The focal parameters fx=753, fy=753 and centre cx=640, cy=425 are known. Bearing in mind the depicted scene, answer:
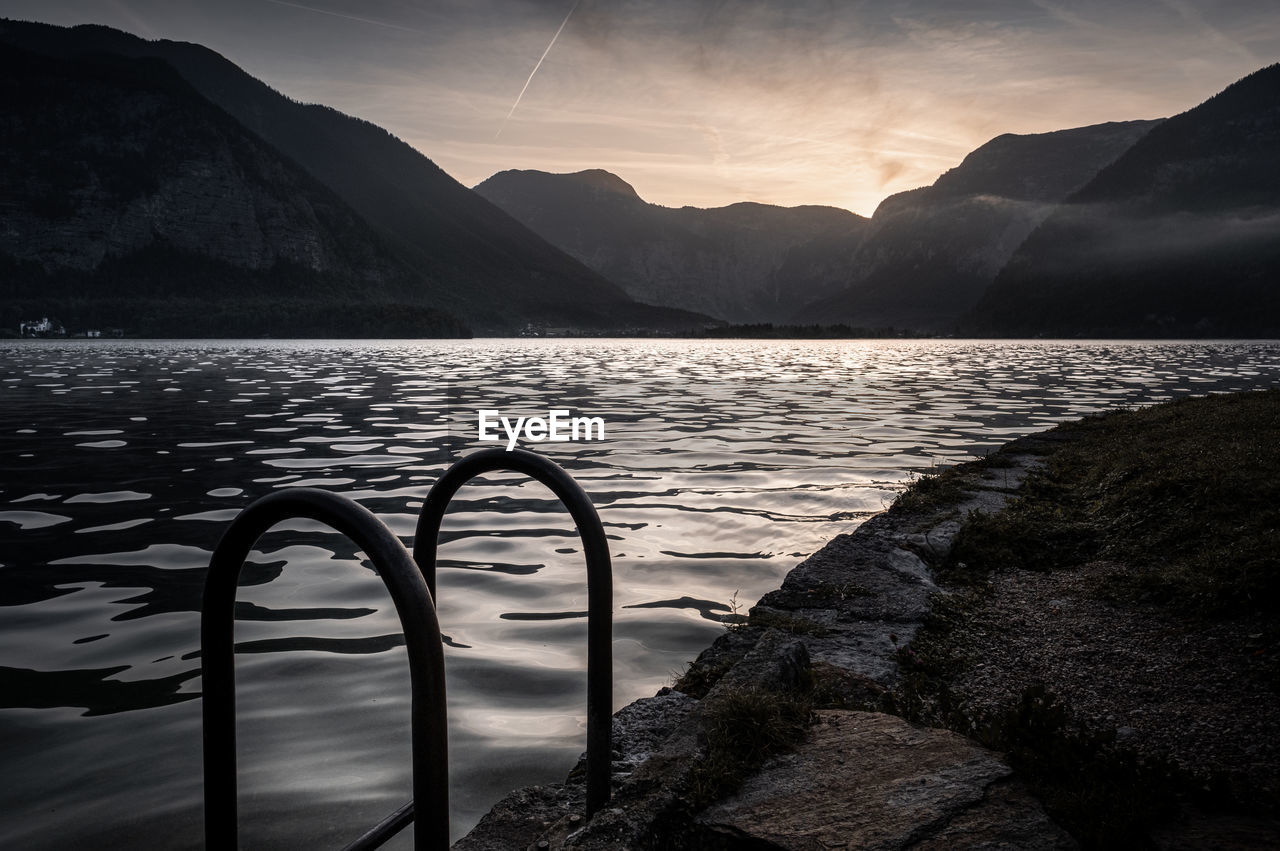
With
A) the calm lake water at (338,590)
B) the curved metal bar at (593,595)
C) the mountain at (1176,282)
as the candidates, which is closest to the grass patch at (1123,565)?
the curved metal bar at (593,595)

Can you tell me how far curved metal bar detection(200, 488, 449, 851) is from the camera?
183cm

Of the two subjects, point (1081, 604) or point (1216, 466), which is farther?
point (1216, 466)

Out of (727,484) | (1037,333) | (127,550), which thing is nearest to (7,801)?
(127,550)

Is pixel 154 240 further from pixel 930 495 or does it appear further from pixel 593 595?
pixel 593 595

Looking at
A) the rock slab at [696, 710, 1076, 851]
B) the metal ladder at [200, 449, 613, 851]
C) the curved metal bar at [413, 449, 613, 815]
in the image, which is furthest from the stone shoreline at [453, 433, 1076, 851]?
the metal ladder at [200, 449, 613, 851]

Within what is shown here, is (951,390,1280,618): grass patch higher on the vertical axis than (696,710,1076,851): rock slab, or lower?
higher

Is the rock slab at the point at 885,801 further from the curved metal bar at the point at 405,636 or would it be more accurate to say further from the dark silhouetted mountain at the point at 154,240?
the dark silhouetted mountain at the point at 154,240

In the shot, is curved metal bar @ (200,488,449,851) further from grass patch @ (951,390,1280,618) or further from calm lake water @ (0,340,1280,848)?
grass patch @ (951,390,1280,618)

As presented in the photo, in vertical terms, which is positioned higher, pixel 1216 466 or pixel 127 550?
pixel 1216 466

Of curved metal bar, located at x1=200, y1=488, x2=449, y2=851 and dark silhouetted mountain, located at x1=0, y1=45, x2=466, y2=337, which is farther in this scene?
dark silhouetted mountain, located at x1=0, y1=45, x2=466, y2=337

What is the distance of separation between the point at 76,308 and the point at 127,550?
18245 centimetres

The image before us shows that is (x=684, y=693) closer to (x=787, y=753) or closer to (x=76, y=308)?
(x=787, y=753)

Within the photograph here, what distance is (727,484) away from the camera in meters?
9.98

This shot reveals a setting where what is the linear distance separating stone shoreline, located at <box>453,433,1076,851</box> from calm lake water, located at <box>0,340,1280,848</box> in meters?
0.56
